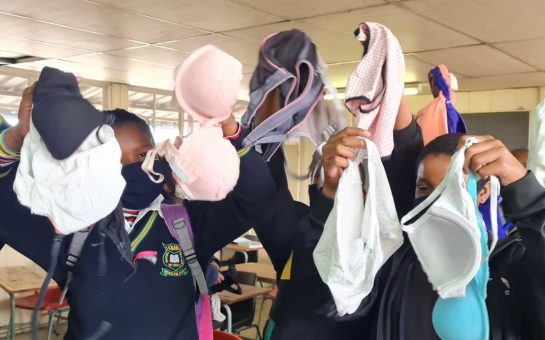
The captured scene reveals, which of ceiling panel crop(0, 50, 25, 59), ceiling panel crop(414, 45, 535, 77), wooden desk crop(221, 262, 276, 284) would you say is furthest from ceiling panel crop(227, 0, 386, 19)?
ceiling panel crop(0, 50, 25, 59)

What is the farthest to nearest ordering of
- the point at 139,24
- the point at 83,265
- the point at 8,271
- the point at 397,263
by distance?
the point at 8,271 → the point at 139,24 → the point at 83,265 → the point at 397,263

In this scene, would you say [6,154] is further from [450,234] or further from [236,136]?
[450,234]

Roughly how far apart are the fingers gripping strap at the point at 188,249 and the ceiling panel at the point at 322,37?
184 cm

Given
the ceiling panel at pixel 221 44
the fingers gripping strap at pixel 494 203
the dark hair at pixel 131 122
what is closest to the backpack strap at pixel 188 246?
the dark hair at pixel 131 122

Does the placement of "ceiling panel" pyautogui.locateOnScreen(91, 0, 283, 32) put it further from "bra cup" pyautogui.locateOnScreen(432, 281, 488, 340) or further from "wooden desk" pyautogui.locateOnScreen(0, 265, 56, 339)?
"bra cup" pyautogui.locateOnScreen(432, 281, 488, 340)

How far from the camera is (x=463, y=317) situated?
885mm

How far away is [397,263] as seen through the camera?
101 centimetres

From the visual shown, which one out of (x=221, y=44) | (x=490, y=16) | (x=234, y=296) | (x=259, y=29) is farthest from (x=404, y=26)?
(x=234, y=296)

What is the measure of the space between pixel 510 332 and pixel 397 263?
0.22 meters

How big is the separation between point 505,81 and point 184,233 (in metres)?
4.65

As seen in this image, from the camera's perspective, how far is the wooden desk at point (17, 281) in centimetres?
383

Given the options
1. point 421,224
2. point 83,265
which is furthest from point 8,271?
point 421,224

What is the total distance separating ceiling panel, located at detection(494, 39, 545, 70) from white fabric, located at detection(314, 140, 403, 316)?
2.89m

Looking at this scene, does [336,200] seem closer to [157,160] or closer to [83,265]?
[157,160]
